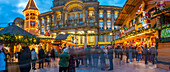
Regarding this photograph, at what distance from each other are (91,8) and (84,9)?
2.46 meters

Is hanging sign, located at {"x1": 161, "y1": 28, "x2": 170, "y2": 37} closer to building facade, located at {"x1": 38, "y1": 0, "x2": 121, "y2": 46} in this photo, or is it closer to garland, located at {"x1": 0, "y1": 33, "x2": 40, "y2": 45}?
garland, located at {"x1": 0, "y1": 33, "x2": 40, "y2": 45}

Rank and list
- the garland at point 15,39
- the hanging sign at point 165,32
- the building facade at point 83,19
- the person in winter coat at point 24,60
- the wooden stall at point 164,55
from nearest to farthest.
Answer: the person in winter coat at point 24,60 < the wooden stall at point 164,55 < the hanging sign at point 165,32 < the garland at point 15,39 < the building facade at point 83,19

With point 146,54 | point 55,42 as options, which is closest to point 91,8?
point 55,42

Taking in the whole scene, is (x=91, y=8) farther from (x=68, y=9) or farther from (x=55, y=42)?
(x=55, y=42)

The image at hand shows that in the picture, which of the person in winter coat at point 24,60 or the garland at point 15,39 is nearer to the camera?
the person in winter coat at point 24,60

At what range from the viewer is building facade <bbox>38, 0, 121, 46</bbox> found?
160 ft

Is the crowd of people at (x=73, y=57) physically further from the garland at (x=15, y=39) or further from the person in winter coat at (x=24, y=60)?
the garland at (x=15, y=39)

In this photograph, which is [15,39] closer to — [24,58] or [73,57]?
[24,58]

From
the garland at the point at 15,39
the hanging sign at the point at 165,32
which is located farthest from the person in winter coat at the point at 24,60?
the hanging sign at the point at 165,32

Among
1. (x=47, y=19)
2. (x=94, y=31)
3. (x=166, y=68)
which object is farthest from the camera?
(x=47, y=19)

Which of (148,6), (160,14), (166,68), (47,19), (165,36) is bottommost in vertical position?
(166,68)

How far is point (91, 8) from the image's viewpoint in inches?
1957

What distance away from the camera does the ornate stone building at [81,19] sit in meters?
48.9

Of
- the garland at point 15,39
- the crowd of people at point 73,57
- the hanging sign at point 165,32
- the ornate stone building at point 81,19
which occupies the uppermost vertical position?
the ornate stone building at point 81,19
